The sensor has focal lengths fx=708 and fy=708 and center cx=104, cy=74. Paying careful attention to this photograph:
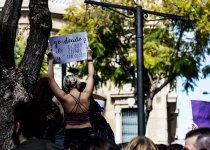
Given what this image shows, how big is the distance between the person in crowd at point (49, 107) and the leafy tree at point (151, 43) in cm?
1354

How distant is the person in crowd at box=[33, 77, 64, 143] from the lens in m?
7.95

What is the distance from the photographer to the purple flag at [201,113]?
9.10 metres

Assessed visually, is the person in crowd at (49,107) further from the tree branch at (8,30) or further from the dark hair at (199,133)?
the dark hair at (199,133)

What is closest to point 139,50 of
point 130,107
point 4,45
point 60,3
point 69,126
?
point 4,45

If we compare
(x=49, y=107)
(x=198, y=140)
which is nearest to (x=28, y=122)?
(x=198, y=140)

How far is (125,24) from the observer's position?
24.3 meters

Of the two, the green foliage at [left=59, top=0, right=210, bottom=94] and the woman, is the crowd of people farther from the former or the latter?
the green foliage at [left=59, top=0, right=210, bottom=94]

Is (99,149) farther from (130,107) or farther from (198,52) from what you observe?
(130,107)

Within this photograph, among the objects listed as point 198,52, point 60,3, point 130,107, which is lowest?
point 130,107

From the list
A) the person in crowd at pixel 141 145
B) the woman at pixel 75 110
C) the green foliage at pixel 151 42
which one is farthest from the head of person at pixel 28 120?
the green foliage at pixel 151 42

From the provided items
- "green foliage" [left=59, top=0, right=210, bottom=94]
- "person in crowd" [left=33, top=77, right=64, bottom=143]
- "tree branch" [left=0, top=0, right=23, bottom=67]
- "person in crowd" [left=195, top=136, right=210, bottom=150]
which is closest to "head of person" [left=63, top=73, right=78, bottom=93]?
"person in crowd" [left=33, top=77, right=64, bottom=143]

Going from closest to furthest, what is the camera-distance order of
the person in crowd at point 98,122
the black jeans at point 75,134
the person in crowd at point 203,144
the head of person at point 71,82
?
the person in crowd at point 203,144
the black jeans at point 75,134
the head of person at point 71,82
the person in crowd at point 98,122

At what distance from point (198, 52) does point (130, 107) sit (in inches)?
558

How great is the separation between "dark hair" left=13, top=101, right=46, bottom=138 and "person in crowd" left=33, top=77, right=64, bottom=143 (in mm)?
2533
